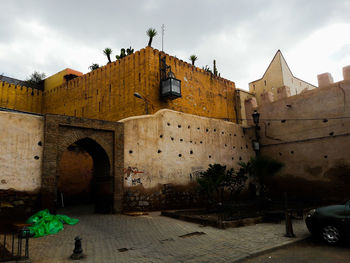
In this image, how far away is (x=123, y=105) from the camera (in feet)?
50.7

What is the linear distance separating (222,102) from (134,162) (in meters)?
10.1

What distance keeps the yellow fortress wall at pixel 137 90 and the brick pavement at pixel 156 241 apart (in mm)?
7622

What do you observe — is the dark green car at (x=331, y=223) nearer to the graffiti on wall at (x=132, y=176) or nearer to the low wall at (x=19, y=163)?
the graffiti on wall at (x=132, y=176)

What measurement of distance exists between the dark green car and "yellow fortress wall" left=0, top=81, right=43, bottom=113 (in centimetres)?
2091

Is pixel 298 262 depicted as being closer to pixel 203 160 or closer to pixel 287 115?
pixel 203 160

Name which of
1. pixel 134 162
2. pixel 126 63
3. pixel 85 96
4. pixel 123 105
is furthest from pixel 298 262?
pixel 85 96

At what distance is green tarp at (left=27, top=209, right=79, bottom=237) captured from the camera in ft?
22.5

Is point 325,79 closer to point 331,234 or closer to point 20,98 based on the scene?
point 331,234

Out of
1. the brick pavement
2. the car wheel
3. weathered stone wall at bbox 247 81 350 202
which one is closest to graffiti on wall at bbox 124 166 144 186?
the brick pavement

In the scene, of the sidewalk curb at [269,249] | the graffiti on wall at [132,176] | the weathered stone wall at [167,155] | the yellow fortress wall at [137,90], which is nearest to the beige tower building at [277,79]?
the yellow fortress wall at [137,90]

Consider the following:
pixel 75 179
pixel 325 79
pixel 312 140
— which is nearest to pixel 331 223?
pixel 312 140

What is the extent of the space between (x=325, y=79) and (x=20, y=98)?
823 inches

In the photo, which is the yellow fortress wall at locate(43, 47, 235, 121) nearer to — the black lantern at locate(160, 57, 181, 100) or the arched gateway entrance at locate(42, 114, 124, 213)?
the black lantern at locate(160, 57, 181, 100)

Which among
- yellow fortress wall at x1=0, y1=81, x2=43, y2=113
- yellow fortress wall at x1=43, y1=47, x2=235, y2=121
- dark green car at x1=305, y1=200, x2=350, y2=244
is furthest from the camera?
yellow fortress wall at x1=0, y1=81, x2=43, y2=113
